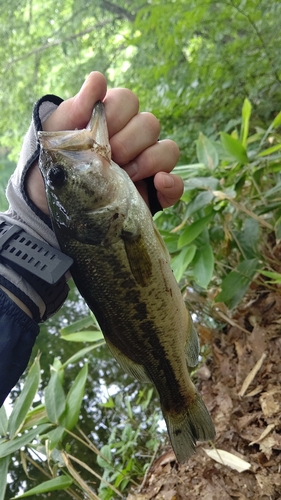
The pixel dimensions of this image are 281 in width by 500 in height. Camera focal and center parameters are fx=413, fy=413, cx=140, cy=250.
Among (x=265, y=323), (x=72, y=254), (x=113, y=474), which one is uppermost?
(x=72, y=254)

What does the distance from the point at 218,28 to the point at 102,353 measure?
13.6 feet

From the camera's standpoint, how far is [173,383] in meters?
1.87

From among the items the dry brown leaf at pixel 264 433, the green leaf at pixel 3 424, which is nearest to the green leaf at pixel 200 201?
the dry brown leaf at pixel 264 433

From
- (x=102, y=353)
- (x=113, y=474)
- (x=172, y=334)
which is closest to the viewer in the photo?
(x=172, y=334)

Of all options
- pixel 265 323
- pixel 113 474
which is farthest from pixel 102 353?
pixel 265 323

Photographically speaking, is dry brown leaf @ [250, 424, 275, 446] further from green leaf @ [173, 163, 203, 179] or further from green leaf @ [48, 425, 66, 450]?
green leaf @ [173, 163, 203, 179]

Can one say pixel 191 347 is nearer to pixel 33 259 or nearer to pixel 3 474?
pixel 33 259

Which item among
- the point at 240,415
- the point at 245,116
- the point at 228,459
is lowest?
the point at 240,415

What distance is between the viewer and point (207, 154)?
3.00m

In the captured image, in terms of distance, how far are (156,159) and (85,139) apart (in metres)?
0.38

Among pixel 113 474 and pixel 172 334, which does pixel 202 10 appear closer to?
pixel 172 334

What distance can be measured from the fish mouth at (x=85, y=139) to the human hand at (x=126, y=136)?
0.32 ft

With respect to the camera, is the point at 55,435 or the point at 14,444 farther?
the point at 55,435

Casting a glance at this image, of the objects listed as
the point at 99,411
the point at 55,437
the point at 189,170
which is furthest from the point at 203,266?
the point at 99,411
